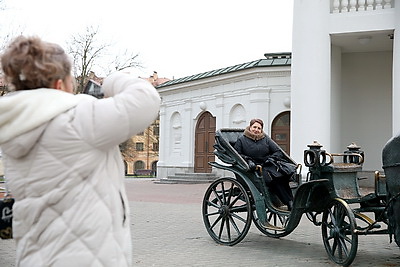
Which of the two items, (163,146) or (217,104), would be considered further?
(163,146)

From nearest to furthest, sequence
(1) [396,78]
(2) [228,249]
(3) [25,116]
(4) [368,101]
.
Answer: (3) [25,116], (2) [228,249], (1) [396,78], (4) [368,101]

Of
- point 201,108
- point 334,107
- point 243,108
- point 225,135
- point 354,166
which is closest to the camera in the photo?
point 354,166

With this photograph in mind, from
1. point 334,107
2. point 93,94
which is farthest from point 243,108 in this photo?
point 93,94

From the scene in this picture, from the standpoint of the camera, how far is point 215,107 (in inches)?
1019

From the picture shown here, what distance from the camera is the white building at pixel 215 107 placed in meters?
22.9

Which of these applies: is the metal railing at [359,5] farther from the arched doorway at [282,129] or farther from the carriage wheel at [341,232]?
the carriage wheel at [341,232]

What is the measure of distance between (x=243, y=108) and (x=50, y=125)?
22.1 meters

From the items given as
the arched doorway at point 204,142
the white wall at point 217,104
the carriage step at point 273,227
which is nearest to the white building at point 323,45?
the white wall at point 217,104

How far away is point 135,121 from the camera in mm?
2266

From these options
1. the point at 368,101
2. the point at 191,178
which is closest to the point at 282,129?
the point at 368,101

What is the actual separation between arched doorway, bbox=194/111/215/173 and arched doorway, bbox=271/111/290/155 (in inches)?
158

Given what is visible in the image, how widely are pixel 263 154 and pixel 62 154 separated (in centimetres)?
680

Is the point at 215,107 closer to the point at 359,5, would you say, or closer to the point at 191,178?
the point at 191,178

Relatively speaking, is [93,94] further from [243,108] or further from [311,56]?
[243,108]
